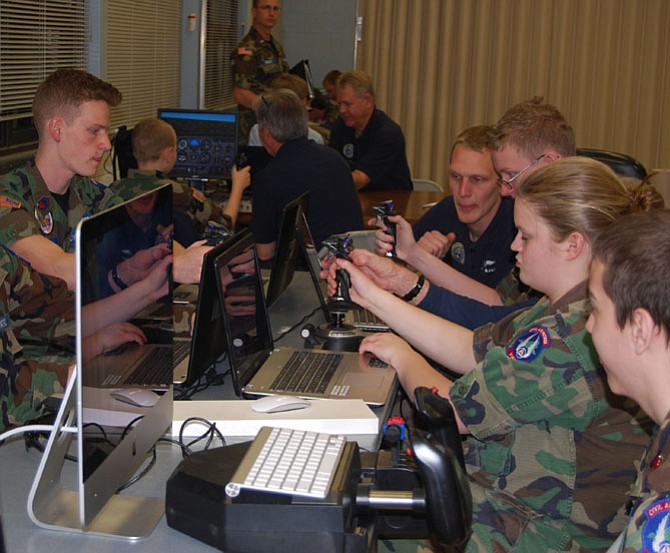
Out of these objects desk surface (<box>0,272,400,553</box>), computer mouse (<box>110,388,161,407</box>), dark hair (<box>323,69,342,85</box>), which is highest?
dark hair (<box>323,69,342,85</box>)

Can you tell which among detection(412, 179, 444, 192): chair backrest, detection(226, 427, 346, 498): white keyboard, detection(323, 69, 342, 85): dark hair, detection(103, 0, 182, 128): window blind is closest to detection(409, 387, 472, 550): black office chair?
detection(226, 427, 346, 498): white keyboard

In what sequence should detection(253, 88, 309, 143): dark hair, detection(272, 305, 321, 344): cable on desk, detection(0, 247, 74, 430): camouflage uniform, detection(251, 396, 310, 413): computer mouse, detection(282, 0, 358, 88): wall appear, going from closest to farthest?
detection(251, 396, 310, 413): computer mouse
detection(0, 247, 74, 430): camouflage uniform
detection(272, 305, 321, 344): cable on desk
detection(253, 88, 309, 143): dark hair
detection(282, 0, 358, 88): wall

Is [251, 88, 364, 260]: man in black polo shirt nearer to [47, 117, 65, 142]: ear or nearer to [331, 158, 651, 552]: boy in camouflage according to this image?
[47, 117, 65, 142]: ear

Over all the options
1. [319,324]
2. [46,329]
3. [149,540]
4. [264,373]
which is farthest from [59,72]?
[149,540]

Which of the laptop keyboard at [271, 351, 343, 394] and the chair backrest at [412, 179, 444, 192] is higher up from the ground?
the chair backrest at [412, 179, 444, 192]

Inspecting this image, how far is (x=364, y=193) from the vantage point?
5.40m

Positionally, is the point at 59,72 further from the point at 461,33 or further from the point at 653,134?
the point at 653,134

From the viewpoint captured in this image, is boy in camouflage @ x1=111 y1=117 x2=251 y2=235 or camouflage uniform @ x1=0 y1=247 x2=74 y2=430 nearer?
camouflage uniform @ x1=0 y1=247 x2=74 y2=430

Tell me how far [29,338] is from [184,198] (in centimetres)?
171

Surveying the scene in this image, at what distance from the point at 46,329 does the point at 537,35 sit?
551 cm

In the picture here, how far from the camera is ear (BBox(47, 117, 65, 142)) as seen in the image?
284 centimetres

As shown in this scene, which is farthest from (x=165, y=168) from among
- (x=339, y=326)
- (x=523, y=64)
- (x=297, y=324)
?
(x=523, y=64)

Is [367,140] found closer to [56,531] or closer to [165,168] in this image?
[165,168]

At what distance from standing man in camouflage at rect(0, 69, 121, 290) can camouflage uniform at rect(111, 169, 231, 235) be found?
0.82 m
